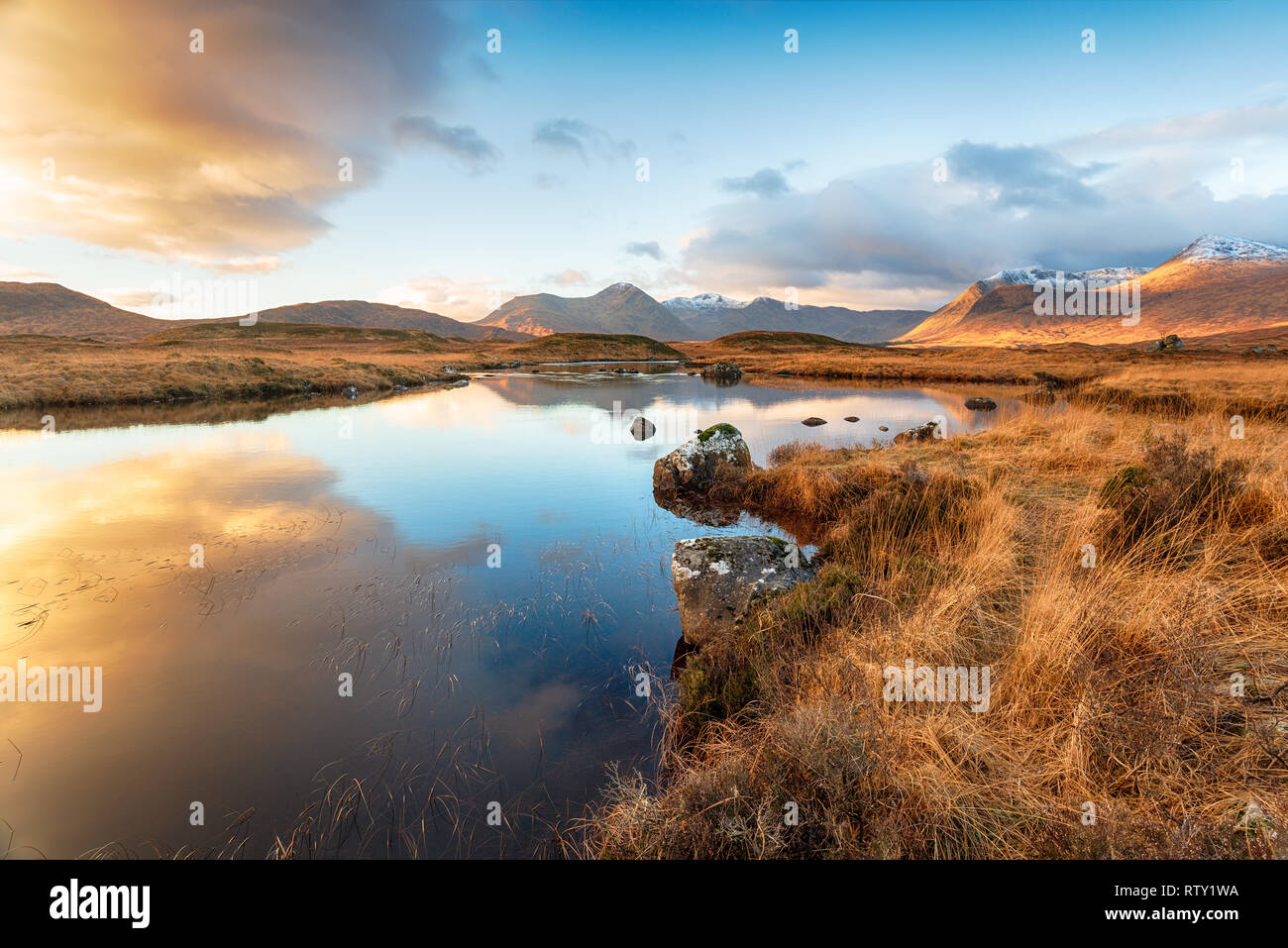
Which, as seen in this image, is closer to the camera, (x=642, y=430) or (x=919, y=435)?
(x=919, y=435)

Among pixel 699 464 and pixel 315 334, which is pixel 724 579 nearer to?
pixel 699 464

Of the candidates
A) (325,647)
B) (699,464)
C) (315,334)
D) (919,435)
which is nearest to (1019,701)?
(325,647)

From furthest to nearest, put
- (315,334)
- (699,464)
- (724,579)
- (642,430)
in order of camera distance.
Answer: (315,334) → (642,430) → (699,464) → (724,579)

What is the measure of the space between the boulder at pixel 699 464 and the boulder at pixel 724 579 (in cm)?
679

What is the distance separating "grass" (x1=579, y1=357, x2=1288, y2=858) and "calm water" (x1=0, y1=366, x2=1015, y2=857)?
1381 mm

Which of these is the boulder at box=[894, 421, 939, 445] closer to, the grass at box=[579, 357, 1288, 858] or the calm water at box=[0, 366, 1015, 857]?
the calm water at box=[0, 366, 1015, 857]

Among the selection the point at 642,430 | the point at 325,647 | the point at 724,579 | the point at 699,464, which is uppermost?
the point at 642,430

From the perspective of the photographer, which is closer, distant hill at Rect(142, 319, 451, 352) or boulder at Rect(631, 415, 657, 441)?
boulder at Rect(631, 415, 657, 441)

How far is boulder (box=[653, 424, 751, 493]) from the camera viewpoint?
14.6 metres

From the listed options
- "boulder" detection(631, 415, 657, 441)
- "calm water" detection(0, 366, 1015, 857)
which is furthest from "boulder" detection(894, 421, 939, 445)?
"calm water" detection(0, 366, 1015, 857)

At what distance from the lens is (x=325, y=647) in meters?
6.92

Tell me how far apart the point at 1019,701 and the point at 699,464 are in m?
10.7
